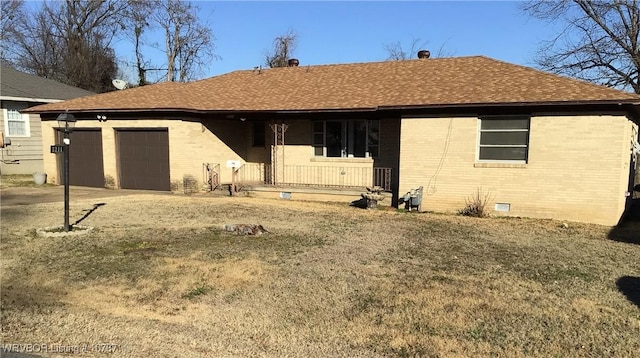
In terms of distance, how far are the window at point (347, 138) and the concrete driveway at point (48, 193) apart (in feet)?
18.7

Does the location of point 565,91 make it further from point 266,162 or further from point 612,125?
point 266,162

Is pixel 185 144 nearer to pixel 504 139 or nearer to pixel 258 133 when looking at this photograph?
pixel 258 133

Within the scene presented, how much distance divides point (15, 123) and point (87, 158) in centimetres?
620

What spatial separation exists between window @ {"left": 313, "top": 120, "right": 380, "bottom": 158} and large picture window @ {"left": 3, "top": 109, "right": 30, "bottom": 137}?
46.6ft

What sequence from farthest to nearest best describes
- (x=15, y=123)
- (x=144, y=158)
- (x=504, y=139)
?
1. (x=15, y=123)
2. (x=144, y=158)
3. (x=504, y=139)

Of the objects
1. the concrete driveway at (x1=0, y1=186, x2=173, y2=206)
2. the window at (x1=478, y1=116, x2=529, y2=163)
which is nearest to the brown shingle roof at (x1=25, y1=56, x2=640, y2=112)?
the window at (x1=478, y1=116, x2=529, y2=163)

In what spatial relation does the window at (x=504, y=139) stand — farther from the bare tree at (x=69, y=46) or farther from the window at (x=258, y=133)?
the bare tree at (x=69, y=46)

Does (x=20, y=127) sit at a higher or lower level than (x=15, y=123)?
lower

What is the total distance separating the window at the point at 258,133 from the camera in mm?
17625

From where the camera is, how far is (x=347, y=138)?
15.5 m

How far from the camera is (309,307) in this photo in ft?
17.1

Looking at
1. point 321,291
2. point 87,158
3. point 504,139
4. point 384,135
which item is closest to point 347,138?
point 384,135

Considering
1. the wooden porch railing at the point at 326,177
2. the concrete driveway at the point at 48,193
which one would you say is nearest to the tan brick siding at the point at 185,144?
the concrete driveway at the point at 48,193

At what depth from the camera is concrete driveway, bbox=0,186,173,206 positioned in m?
13.3
